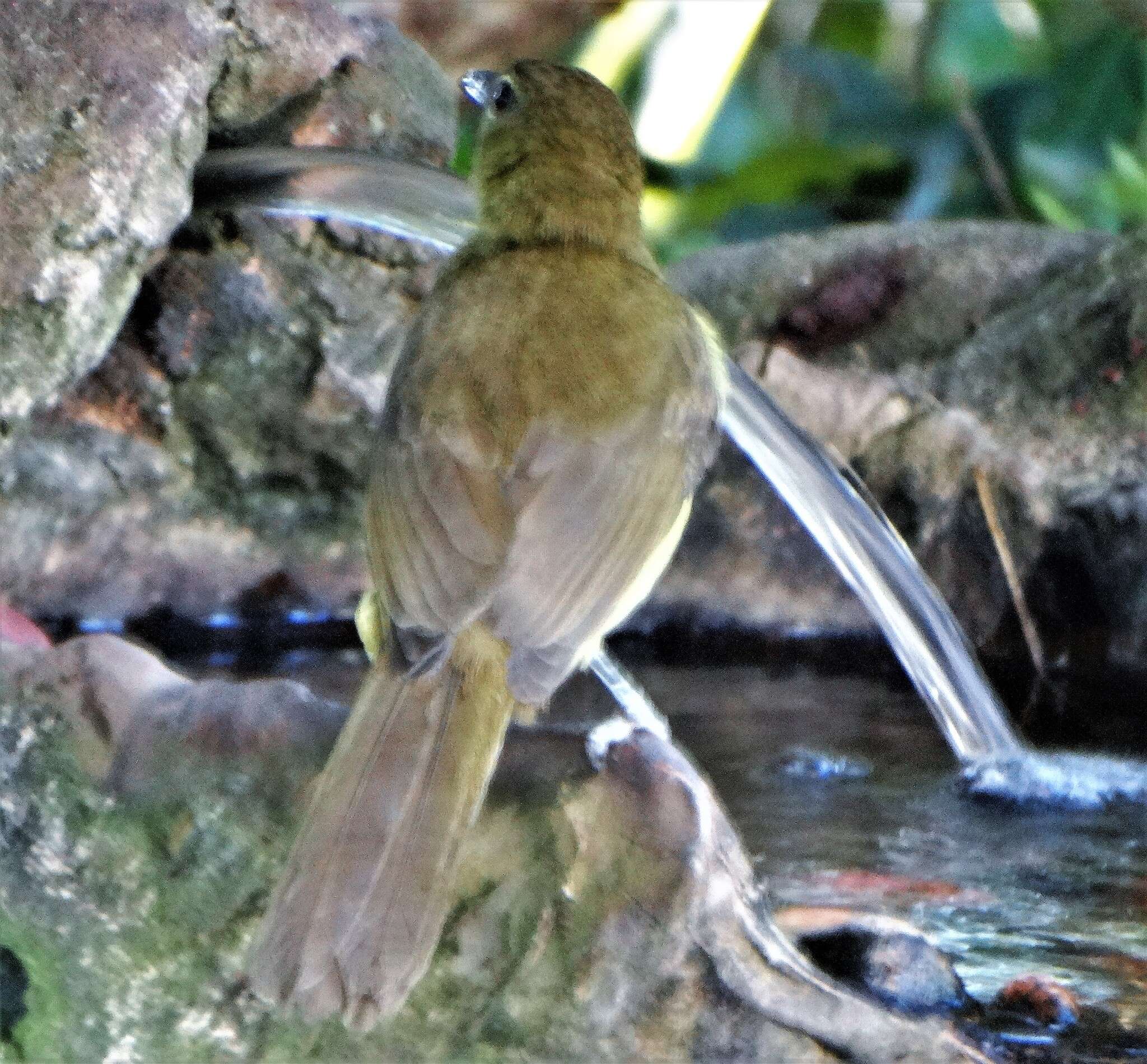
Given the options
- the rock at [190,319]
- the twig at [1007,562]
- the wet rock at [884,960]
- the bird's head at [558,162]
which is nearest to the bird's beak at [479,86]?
the bird's head at [558,162]

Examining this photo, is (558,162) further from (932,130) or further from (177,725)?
(932,130)

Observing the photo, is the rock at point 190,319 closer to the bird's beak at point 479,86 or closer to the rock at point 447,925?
the bird's beak at point 479,86

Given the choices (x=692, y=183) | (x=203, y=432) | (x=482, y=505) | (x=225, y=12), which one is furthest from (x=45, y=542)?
(x=692, y=183)

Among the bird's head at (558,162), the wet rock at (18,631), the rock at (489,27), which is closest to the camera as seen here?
the wet rock at (18,631)

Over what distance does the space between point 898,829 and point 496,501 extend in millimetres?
1377

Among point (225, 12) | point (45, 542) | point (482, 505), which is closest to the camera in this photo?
point (482, 505)

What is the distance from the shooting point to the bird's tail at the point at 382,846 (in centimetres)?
215

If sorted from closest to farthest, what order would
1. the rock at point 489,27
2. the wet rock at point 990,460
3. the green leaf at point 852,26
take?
the wet rock at point 990,460 → the rock at point 489,27 → the green leaf at point 852,26

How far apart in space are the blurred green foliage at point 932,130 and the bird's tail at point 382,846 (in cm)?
443

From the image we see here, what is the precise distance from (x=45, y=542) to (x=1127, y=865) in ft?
8.70

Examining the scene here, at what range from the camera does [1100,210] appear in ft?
22.3

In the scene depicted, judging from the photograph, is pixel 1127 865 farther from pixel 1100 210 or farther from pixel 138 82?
pixel 1100 210

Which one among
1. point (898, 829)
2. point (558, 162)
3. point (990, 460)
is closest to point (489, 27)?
point (990, 460)

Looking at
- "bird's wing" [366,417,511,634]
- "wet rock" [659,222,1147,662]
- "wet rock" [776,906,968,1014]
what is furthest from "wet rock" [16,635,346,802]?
"wet rock" [659,222,1147,662]
